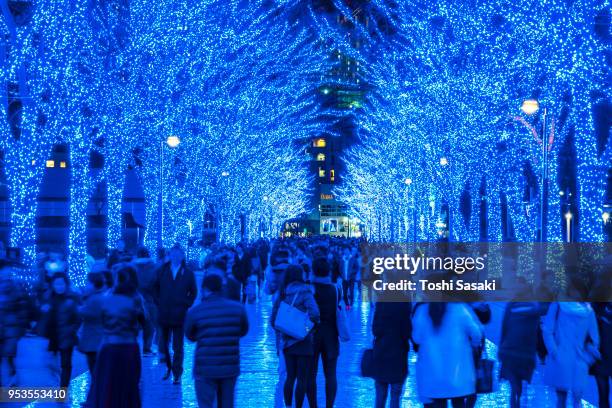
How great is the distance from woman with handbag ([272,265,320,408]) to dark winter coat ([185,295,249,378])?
1.52 m

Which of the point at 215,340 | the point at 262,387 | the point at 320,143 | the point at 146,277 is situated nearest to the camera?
the point at 215,340

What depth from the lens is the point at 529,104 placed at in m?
25.5

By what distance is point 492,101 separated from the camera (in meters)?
34.5

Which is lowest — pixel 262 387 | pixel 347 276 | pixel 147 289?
pixel 262 387

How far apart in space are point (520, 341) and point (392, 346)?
1425 millimetres

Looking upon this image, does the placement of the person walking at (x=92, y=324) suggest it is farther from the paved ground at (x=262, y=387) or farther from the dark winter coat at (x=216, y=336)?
the dark winter coat at (x=216, y=336)

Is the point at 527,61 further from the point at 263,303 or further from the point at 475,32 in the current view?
the point at 263,303

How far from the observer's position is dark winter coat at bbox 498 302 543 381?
10.2m

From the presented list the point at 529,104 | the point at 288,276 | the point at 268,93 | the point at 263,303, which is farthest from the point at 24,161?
the point at 268,93

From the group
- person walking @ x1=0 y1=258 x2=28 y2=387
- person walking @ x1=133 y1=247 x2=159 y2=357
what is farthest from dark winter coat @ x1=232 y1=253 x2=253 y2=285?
person walking @ x1=0 y1=258 x2=28 y2=387

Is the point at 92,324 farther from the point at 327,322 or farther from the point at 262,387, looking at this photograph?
the point at 262,387

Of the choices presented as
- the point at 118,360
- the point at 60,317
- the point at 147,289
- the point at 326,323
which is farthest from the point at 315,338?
the point at 147,289

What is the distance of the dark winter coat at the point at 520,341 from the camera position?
10250 millimetres

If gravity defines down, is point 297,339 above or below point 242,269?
below
